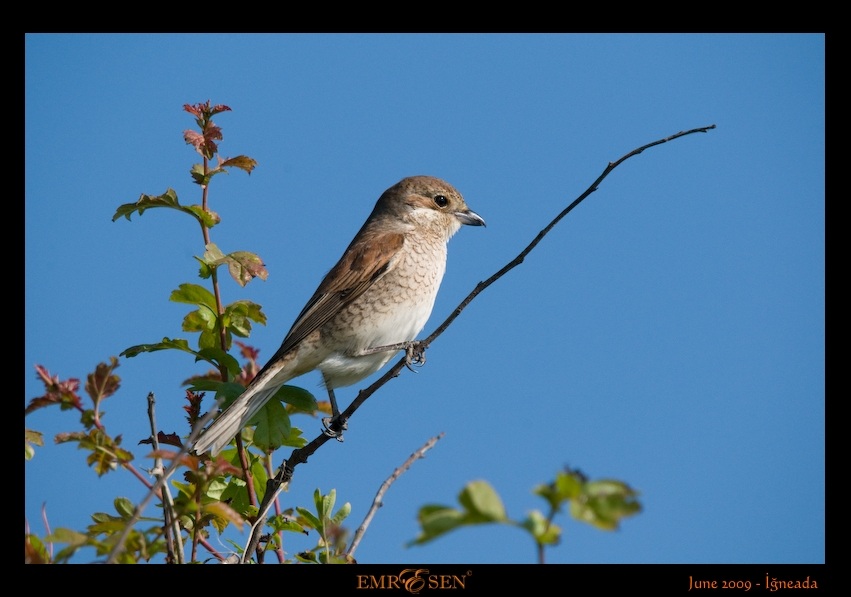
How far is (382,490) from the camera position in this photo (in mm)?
2408

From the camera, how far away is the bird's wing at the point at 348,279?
4.88 m

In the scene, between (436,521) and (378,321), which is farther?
(378,321)

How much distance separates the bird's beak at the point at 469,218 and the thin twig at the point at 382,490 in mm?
3275

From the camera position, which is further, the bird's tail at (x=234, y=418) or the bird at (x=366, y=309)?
the bird at (x=366, y=309)

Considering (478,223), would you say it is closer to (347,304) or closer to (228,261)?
(347,304)

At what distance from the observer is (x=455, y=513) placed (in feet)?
4.13

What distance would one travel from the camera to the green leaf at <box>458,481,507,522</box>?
1.22 meters

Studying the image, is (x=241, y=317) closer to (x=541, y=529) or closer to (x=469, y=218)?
(x=541, y=529)

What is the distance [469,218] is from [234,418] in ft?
9.23

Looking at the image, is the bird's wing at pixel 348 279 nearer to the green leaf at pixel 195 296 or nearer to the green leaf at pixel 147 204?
the green leaf at pixel 195 296

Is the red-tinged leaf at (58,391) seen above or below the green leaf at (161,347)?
below

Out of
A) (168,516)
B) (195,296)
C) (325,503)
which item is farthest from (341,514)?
(195,296)

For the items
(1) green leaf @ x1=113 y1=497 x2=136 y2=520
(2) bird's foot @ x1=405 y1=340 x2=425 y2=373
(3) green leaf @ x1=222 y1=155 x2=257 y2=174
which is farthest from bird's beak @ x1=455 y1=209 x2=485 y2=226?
(1) green leaf @ x1=113 y1=497 x2=136 y2=520

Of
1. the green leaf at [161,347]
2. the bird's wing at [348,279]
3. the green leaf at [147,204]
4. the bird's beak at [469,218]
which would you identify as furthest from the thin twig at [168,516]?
the bird's beak at [469,218]
